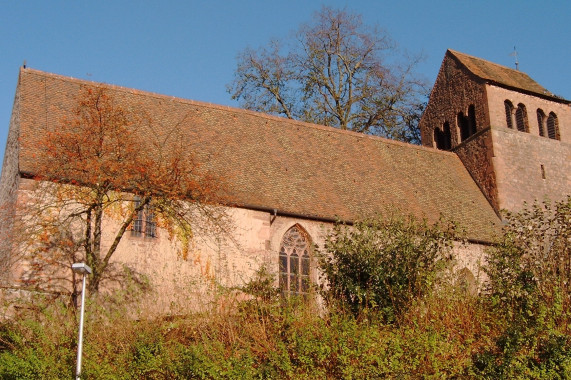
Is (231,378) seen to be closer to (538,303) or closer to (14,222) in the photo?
(538,303)

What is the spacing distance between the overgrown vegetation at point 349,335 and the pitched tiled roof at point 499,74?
13.9 m

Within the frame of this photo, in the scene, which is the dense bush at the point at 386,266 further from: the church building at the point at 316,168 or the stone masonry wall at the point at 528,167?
the stone masonry wall at the point at 528,167

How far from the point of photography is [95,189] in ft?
45.6

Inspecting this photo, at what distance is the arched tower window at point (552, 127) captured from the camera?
2682 centimetres

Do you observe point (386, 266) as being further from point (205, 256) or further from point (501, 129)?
point (501, 129)

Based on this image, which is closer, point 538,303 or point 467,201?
point 538,303

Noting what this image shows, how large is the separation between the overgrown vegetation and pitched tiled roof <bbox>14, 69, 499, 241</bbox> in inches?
195

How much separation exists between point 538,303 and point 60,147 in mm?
9610

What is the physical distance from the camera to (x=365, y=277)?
534 inches

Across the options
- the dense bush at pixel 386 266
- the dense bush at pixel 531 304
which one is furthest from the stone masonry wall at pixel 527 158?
the dense bush at pixel 386 266

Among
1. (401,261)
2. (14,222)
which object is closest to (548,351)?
(401,261)

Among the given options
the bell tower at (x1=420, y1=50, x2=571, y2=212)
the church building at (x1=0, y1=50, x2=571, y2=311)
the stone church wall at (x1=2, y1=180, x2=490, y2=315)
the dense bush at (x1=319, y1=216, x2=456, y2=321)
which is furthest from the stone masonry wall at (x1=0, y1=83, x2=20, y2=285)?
the bell tower at (x1=420, y1=50, x2=571, y2=212)

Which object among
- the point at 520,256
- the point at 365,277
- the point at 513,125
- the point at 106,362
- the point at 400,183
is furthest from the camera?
the point at 513,125

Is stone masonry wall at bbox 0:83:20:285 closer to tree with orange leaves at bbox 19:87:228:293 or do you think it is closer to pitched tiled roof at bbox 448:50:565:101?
tree with orange leaves at bbox 19:87:228:293
